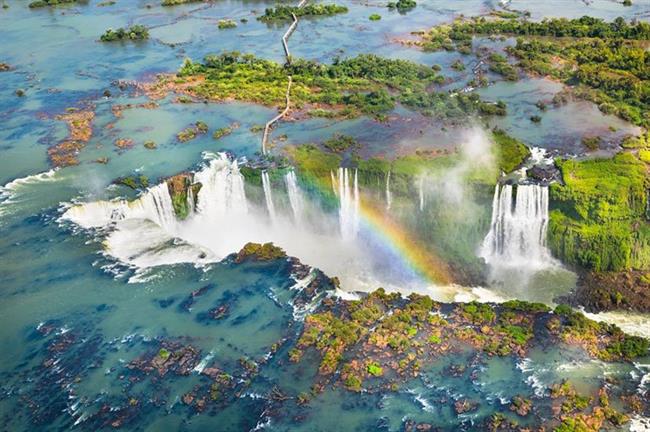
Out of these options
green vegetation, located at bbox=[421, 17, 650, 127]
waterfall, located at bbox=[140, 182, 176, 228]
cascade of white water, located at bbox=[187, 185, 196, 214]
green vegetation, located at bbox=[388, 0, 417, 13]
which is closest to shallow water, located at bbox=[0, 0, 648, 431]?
waterfall, located at bbox=[140, 182, 176, 228]

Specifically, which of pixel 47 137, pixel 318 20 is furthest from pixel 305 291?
pixel 318 20

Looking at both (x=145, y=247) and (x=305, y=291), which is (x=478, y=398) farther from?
(x=145, y=247)

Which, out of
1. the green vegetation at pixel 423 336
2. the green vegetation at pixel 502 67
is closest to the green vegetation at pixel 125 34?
the green vegetation at pixel 502 67

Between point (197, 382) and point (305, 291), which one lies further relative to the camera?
point (305, 291)

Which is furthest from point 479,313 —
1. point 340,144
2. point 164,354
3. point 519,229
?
point 340,144

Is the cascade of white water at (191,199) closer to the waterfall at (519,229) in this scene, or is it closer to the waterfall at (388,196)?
the waterfall at (388,196)

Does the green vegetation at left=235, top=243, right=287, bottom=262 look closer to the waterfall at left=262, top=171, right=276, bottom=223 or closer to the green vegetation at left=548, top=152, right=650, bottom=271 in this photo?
the waterfall at left=262, top=171, right=276, bottom=223

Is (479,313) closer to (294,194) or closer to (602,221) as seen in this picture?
(602,221)
